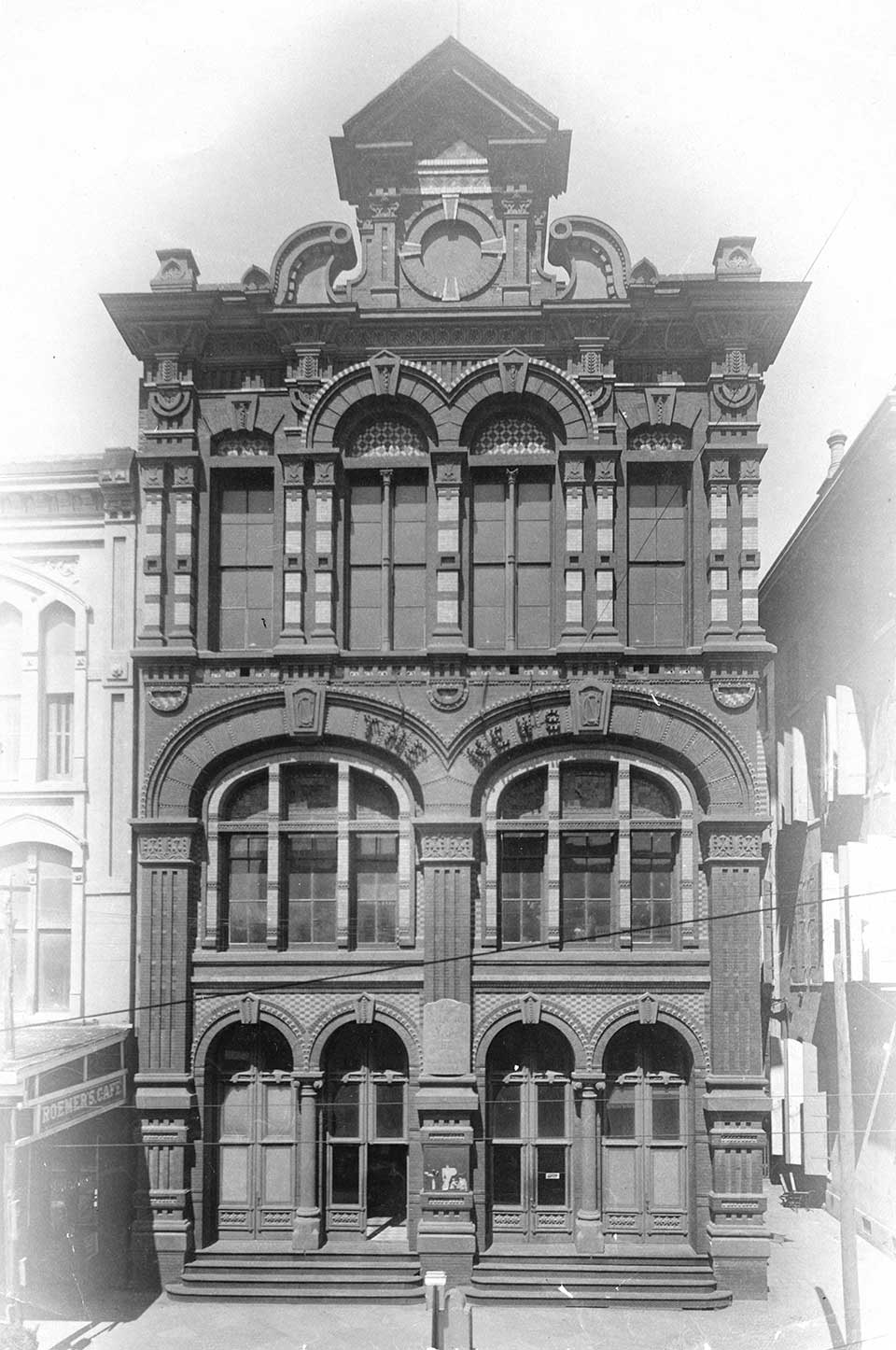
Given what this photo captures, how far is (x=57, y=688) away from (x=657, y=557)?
10262 millimetres

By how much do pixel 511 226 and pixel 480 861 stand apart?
1040cm

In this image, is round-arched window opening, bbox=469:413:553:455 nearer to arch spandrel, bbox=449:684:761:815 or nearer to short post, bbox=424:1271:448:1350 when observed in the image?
arch spandrel, bbox=449:684:761:815

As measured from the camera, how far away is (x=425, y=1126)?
64.0ft

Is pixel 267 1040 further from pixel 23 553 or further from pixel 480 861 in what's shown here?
pixel 23 553

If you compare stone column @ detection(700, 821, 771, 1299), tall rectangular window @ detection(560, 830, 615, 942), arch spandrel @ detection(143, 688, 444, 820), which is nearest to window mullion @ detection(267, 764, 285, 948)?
arch spandrel @ detection(143, 688, 444, 820)

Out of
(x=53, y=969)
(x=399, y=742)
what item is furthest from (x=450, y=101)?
(x=53, y=969)

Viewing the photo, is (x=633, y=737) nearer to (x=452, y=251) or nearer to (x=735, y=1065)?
(x=735, y=1065)

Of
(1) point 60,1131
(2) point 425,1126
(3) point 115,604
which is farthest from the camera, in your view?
(3) point 115,604

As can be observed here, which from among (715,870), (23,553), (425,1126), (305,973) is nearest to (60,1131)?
(305,973)

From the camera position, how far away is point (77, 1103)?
17984mm

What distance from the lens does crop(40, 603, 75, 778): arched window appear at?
21047mm

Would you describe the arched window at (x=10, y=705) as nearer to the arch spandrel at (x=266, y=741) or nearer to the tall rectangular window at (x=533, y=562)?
the arch spandrel at (x=266, y=741)

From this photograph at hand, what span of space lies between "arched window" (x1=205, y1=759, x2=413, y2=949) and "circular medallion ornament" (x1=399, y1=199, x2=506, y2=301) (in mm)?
8110

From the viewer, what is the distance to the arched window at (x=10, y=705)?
20969mm
